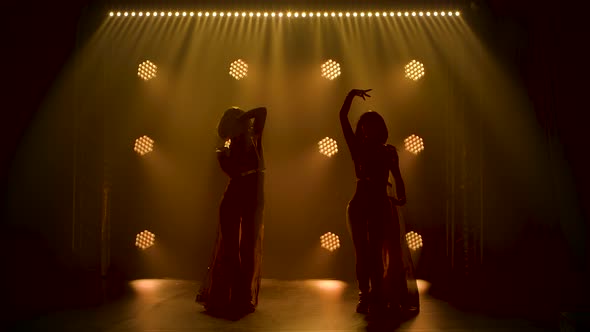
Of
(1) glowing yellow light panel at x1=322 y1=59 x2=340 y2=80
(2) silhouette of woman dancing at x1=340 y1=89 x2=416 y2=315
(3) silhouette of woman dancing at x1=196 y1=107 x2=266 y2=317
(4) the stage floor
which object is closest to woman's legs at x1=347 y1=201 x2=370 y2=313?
(2) silhouette of woman dancing at x1=340 y1=89 x2=416 y2=315

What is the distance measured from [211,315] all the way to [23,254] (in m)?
2.66

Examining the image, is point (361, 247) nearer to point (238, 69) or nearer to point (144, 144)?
point (238, 69)

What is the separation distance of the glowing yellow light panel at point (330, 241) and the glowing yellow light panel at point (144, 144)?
2.00 m

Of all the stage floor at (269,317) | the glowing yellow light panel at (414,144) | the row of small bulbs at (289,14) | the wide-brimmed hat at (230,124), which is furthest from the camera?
the glowing yellow light panel at (414,144)

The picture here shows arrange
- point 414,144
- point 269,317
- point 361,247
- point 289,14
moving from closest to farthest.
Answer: point 269,317
point 361,247
point 289,14
point 414,144

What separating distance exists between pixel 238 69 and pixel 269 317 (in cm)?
276

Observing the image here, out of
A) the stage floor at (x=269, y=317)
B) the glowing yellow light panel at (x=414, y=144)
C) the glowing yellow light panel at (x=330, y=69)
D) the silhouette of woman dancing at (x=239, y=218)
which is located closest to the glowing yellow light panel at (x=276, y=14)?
the glowing yellow light panel at (x=330, y=69)

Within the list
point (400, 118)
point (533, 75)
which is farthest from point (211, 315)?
point (533, 75)

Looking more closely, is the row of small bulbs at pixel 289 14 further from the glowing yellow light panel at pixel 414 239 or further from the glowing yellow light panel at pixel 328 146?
the glowing yellow light panel at pixel 414 239

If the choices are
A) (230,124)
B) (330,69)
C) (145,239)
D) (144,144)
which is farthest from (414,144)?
(145,239)

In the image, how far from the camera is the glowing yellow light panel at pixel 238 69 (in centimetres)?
519

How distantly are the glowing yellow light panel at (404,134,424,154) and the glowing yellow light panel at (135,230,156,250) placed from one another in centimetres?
277

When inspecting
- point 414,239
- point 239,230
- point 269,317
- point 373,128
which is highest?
point 373,128

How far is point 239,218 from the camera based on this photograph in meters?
3.56
